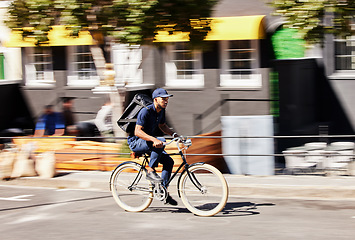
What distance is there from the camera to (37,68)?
1780 cm

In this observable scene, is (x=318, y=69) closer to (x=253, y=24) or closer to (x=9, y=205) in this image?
(x=253, y=24)

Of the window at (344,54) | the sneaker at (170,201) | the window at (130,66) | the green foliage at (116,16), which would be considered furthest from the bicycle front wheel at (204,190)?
the window at (344,54)

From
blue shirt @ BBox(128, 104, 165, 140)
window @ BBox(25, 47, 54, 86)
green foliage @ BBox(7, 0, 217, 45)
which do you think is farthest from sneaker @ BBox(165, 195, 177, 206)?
window @ BBox(25, 47, 54, 86)

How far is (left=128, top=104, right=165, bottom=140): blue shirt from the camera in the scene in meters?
7.70

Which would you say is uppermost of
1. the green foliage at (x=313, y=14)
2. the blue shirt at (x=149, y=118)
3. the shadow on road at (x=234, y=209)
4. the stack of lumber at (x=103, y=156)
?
the green foliage at (x=313, y=14)

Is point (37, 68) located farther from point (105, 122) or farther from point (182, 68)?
point (182, 68)

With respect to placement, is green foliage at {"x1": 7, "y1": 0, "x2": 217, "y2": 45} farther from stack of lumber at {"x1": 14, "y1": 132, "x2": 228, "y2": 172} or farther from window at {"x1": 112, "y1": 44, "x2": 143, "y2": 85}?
window at {"x1": 112, "y1": 44, "x2": 143, "y2": 85}

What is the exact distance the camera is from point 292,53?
14844mm

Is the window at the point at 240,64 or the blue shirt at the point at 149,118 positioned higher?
the window at the point at 240,64

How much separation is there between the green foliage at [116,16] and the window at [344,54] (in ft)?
16.1

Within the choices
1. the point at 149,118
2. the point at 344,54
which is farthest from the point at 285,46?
the point at 149,118

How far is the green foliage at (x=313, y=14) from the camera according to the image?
9.68m

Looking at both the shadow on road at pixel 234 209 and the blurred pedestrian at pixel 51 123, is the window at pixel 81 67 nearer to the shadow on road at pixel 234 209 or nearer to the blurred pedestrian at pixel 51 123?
the blurred pedestrian at pixel 51 123

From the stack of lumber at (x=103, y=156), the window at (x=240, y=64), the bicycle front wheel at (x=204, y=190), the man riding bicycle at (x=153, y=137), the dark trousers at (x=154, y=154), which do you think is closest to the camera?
the bicycle front wheel at (x=204, y=190)
